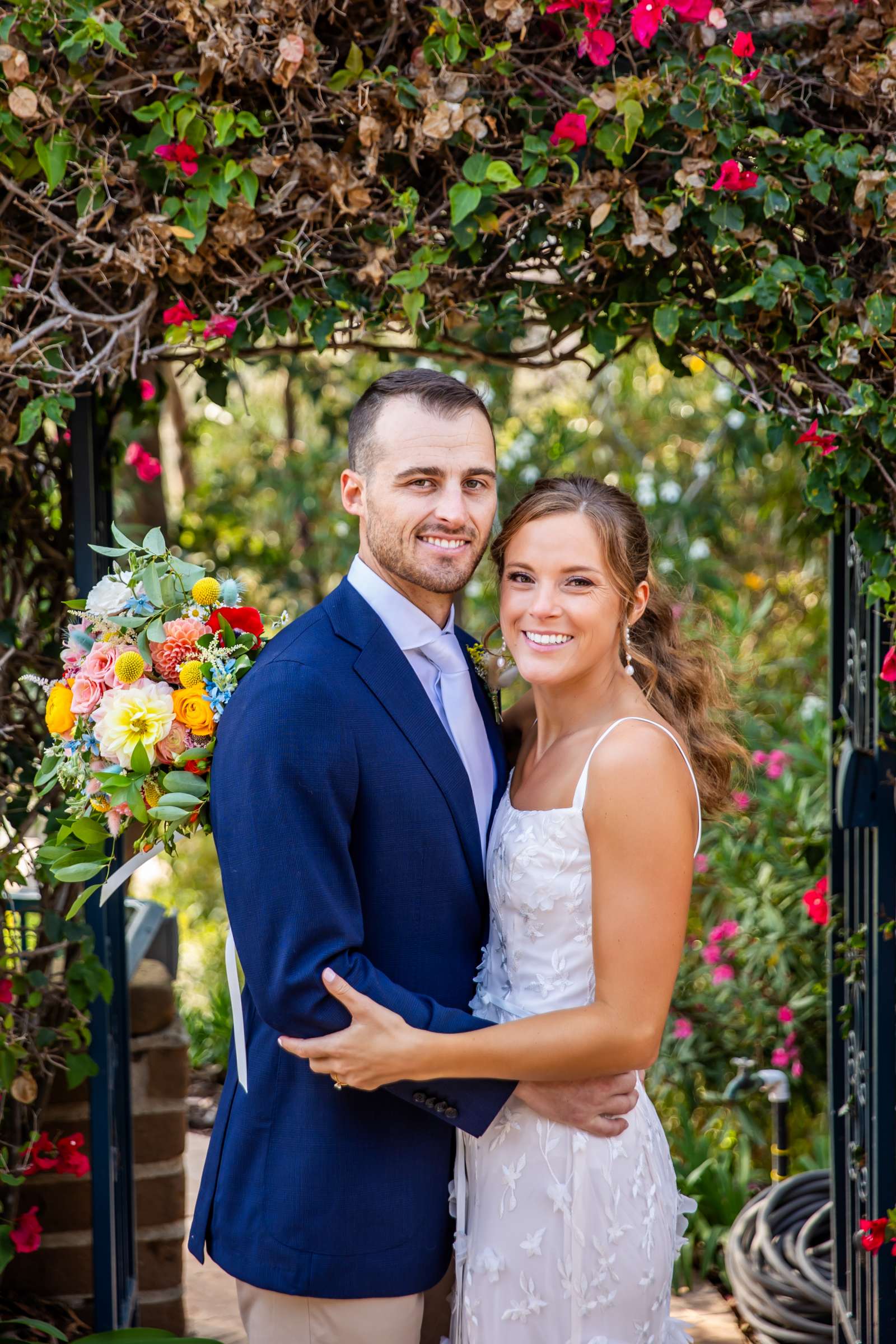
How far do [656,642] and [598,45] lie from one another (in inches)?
43.2

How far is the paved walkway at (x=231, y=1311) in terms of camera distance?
11.8 feet

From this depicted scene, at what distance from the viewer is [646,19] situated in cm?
221

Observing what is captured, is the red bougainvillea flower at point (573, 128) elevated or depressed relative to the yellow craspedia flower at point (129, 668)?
elevated

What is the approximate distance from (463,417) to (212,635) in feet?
1.80

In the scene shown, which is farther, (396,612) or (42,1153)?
(42,1153)

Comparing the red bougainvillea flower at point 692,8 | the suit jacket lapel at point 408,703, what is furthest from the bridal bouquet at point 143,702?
the red bougainvillea flower at point 692,8

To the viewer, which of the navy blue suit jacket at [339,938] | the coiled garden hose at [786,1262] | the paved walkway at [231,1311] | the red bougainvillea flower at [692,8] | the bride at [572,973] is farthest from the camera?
the paved walkway at [231,1311]

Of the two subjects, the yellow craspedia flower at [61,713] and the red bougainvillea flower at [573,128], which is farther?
the red bougainvillea flower at [573,128]

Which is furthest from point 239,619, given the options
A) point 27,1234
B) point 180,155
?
point 27,1234

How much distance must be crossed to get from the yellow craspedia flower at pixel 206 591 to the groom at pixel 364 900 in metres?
0.17

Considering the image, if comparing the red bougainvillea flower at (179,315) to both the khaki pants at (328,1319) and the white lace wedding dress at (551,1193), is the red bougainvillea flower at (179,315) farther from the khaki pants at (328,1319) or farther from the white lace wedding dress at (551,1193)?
the khaki pants at (328,1319)

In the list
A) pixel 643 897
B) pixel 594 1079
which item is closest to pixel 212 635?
pixel 643 897

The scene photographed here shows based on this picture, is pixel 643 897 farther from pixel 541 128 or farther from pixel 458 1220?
pixel 541 128

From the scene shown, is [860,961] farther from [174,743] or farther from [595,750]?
[174,743]
